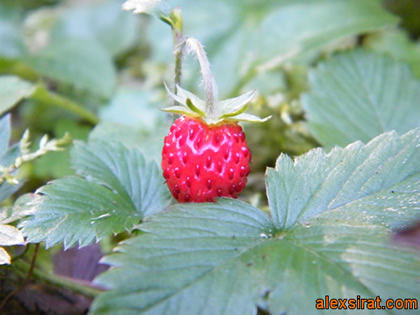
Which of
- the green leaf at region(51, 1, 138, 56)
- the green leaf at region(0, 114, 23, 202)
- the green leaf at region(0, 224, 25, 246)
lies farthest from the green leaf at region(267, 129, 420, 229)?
the green leaf at region(51, 1, 138, 56)

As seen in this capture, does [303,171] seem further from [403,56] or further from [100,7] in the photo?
[100,7]

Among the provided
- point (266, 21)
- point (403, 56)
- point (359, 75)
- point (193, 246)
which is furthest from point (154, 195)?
point (403, 56)

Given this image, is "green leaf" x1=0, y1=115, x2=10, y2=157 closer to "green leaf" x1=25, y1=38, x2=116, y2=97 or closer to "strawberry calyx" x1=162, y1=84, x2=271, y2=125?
"strawberry calyx" x1=162, y1=84, x2=271, y2=125

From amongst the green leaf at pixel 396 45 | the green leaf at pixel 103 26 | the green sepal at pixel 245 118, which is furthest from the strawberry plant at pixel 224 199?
the green leaf at pixel 103 26

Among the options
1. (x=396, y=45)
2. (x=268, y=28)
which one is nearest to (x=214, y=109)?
(x=268, y=28)

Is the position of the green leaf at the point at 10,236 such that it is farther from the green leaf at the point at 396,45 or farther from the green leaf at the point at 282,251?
the green leaf at the point at 396,45
